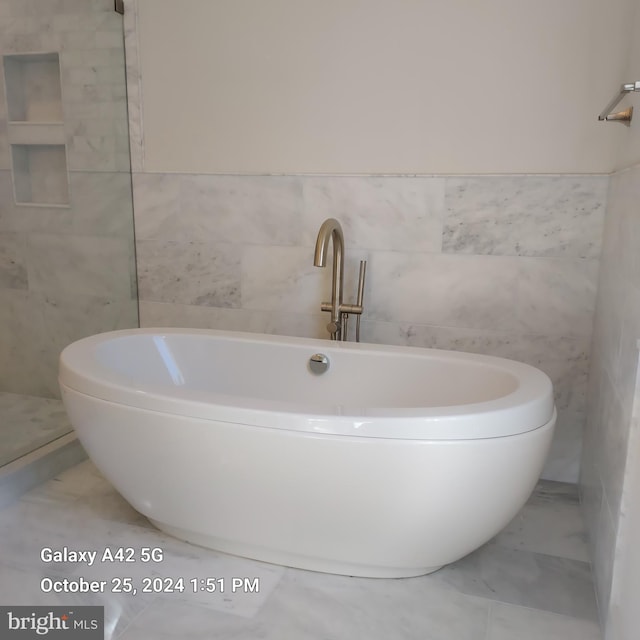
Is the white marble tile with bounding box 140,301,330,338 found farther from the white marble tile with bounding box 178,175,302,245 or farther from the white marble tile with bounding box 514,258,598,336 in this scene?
the white marble tile with bounding box 514,258,598,336

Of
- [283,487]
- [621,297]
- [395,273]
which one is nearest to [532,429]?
[621,297]

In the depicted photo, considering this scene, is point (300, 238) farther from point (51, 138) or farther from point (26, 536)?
point (26, 536)

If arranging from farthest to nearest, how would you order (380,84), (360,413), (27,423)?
(27,423) < (380,84) < (360,413)

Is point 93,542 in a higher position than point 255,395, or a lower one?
lower

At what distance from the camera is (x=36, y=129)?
2.57m

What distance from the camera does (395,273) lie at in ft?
7.64

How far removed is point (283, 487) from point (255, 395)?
78cm

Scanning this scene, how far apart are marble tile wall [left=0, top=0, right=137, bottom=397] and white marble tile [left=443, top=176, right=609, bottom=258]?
1.40 meters

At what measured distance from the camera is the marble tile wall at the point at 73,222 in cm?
249

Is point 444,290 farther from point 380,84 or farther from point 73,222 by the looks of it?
point 73,222

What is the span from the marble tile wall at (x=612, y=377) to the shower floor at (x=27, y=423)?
1.90 meters

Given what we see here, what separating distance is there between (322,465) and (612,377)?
81 cm

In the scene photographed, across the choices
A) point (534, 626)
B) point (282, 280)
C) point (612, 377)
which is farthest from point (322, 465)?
point (282, 280)

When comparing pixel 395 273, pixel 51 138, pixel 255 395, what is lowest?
pixel 255 395
